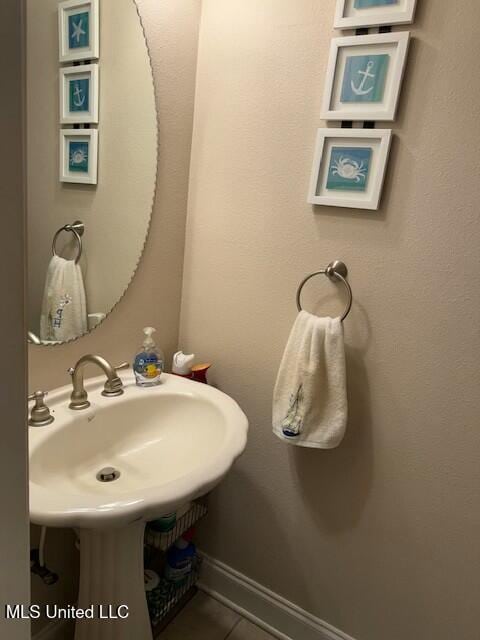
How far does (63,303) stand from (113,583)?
677 millimetres

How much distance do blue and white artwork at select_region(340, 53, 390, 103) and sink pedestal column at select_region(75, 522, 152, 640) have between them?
43.9 inches

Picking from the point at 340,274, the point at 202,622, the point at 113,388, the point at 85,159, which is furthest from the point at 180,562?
the point at 85,159

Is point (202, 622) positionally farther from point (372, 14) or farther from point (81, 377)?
point (372, 14)

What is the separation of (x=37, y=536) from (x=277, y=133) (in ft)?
4.07

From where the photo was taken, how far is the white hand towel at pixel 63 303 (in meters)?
1.01

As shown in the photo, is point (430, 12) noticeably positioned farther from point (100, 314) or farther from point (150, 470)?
point (150, 470)

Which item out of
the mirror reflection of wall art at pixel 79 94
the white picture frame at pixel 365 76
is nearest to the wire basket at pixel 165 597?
the mirror reflection of wall art at pixel 79 94

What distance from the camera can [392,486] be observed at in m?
1.16

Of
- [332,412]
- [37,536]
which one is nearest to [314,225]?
[332,412]

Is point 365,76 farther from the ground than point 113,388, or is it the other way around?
point 365,76

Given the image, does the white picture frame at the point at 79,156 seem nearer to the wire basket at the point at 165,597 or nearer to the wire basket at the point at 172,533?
the wire basket at the point at 172,533

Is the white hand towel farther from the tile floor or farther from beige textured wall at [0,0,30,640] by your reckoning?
the tile floor

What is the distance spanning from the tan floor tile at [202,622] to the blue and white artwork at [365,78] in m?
1.65

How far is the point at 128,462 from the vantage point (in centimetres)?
111
